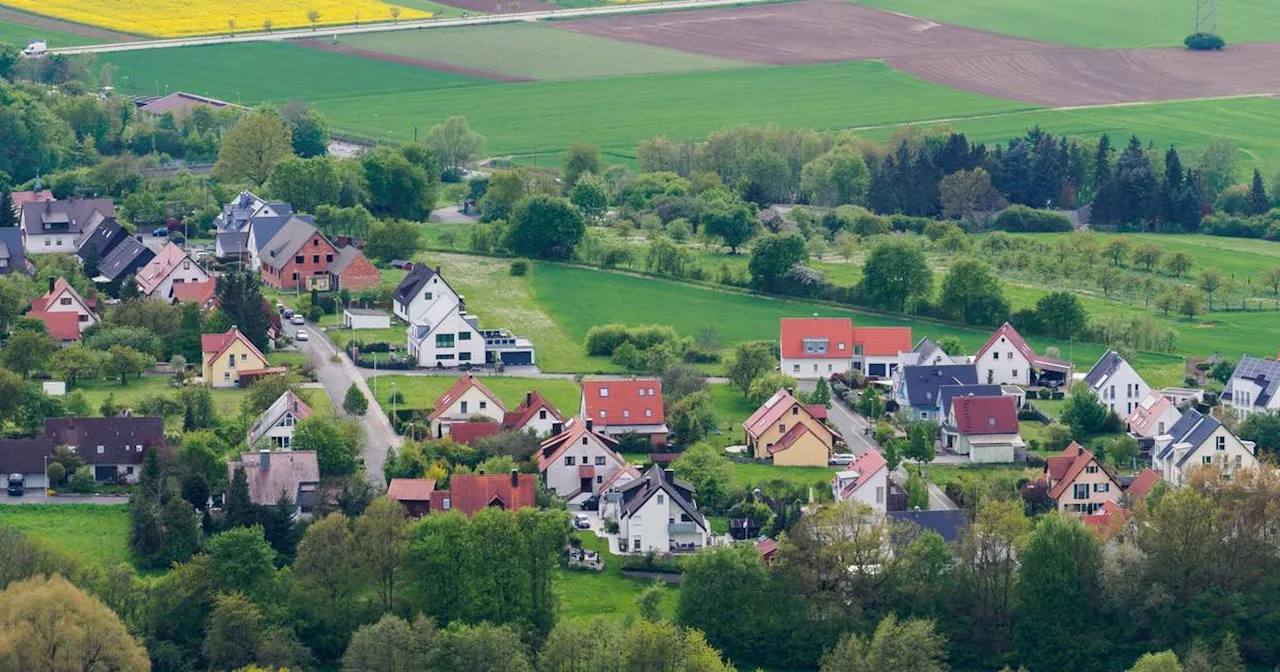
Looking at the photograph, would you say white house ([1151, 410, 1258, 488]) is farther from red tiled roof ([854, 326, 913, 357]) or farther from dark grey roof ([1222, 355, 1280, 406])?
red tiled roof ([854, 326, 913, 357])

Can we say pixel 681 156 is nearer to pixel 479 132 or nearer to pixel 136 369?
pixel 479 132

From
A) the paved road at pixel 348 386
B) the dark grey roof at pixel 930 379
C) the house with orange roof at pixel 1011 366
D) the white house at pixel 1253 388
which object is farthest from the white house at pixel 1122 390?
the paved road at pixel 348 386

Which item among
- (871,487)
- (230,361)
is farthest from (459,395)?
(871,487)

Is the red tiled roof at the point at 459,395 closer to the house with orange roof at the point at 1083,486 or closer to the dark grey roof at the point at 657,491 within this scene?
the dark grey roof at the point at 657,491

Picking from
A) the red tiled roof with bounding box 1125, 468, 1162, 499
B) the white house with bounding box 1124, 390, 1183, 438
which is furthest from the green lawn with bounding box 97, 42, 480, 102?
the red tiled roof with bounding box 1125, 468, 1162, 499

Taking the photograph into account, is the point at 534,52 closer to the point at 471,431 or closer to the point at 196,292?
the point at 196,292
